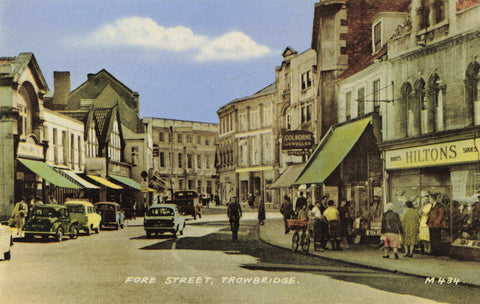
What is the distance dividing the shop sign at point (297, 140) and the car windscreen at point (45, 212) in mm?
15200

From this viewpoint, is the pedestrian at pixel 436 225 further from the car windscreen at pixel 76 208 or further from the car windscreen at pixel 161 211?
the car windscreen at pixel 76 208

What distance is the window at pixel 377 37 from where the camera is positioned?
26.2 meters

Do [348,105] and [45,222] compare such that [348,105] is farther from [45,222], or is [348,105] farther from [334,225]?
[45,222]

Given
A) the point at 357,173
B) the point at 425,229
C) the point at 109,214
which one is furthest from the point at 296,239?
the point at 109,214

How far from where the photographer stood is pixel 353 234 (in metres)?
23.7

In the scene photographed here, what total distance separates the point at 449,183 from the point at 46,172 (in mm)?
21499

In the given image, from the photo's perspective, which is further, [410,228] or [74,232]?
[74,232]

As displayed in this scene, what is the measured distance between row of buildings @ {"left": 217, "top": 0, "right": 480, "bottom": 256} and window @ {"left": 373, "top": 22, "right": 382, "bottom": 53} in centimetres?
4

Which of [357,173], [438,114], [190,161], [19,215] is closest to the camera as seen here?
[438,114]

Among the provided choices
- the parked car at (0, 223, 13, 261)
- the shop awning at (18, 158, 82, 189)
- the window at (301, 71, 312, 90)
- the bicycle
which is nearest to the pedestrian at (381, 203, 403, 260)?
the bicycle

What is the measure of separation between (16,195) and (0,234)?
48.7ft

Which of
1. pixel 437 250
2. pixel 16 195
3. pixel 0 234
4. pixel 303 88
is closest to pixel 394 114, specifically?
pixel 437 250

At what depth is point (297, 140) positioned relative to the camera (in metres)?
36.2

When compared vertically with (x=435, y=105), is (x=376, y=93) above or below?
above
